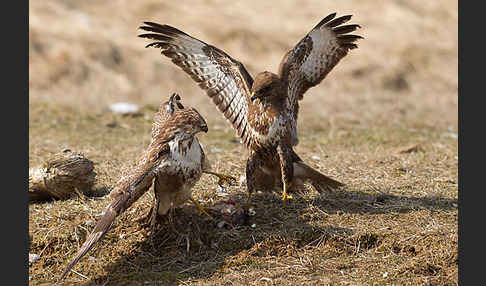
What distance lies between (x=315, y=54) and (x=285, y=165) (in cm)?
125

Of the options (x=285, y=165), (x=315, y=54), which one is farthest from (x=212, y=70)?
(x=285, y=165)

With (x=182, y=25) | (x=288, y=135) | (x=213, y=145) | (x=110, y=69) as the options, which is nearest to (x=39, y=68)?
(x=110, y=69)

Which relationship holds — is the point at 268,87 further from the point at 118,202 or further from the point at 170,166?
the point at 118,202

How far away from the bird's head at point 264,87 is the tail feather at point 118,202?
48.1 inches

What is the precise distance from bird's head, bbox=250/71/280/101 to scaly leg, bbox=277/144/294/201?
0.49 meters

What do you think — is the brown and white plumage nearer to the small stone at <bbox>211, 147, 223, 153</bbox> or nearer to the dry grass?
the dry grass

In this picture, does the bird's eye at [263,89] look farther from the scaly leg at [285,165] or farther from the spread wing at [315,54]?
the scaly leg at [285,165]

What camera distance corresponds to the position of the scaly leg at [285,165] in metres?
5.41

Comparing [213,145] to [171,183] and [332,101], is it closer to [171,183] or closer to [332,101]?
[171,183]

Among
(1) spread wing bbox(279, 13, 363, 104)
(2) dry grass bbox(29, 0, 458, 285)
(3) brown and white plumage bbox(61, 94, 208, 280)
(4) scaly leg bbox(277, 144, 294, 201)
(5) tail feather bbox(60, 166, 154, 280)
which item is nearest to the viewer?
(5) tail feather bbox(60, 166, 154, 280)

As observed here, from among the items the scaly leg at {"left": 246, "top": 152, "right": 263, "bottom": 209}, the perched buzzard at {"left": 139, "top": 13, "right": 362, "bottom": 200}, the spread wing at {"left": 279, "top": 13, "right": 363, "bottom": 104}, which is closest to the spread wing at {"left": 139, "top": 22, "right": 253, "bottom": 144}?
the perched buzzard at {"left": 139, "top": 13, "right": 362, "bottom": 200}

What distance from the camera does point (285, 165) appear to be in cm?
541

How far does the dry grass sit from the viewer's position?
4820mm

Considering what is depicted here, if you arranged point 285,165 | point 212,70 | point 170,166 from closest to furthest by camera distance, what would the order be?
point 170,166 → point 285,165 → point 212,70
